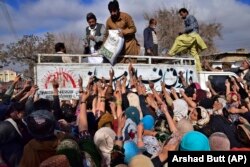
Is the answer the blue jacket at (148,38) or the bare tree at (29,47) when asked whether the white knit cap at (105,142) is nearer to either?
the blue jacket at (148,38)

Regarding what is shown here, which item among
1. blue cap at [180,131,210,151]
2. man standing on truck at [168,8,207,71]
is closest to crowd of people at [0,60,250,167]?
blue cap at [180,131,210,151]

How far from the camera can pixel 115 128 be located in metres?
5.18

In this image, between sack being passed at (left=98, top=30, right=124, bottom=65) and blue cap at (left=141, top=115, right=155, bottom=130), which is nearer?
blue cap at (left=141, top=115, right=155, bottom=130)

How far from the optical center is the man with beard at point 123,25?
8.94 m

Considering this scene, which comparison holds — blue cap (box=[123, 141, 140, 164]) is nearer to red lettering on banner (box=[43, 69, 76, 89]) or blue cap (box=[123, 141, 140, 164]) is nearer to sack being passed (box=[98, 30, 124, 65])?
red lettering on banner (box=[43, 69, 76, 89])

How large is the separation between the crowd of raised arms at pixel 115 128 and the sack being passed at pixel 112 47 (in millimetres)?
406

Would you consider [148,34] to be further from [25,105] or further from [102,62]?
[25,105]

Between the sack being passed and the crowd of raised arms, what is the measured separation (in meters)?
0.41

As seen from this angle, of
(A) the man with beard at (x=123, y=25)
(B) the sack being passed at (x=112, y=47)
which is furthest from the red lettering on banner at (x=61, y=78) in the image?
(A) the man with beard at (x=123, y=25)

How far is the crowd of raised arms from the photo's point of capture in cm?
376

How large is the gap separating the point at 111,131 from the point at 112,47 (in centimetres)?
413

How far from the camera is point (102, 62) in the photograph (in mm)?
8562

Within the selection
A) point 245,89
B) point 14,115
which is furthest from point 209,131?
point 245,89

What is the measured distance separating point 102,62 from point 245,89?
2.72m
